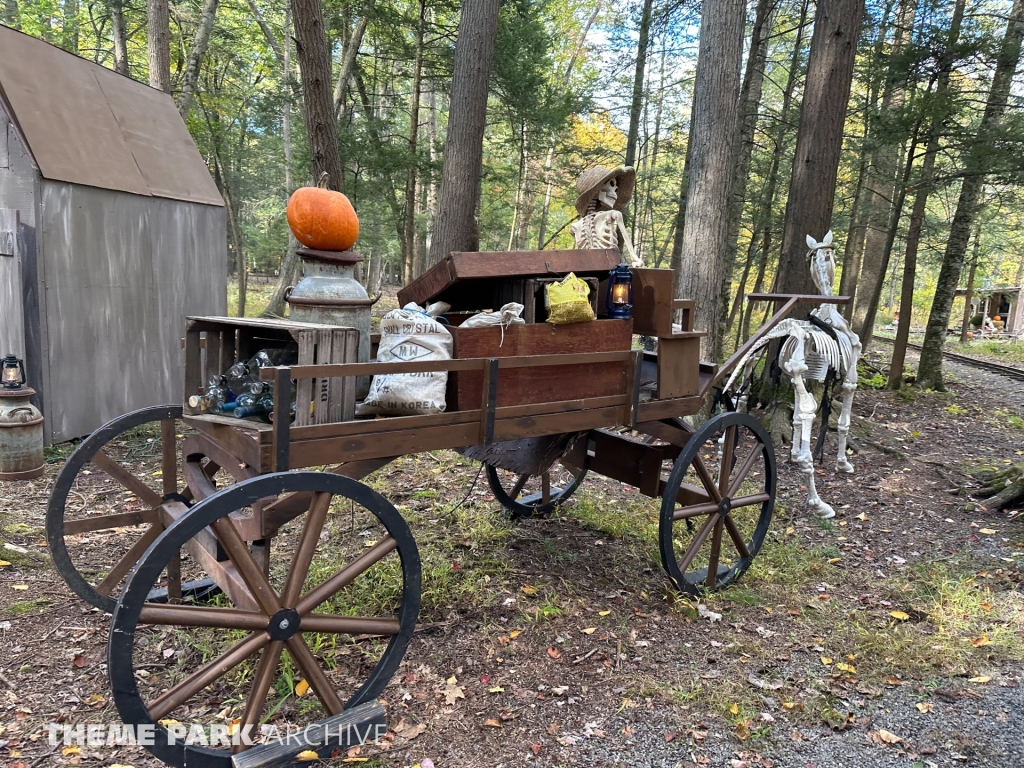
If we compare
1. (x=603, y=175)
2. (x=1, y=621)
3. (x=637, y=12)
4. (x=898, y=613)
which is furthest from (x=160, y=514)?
(x=637, y=12)

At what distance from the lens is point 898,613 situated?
3840mm

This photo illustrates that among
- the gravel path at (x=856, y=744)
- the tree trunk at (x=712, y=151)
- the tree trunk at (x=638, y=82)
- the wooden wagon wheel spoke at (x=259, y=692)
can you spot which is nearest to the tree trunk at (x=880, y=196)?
the tree trunk at (x=712, y=151)

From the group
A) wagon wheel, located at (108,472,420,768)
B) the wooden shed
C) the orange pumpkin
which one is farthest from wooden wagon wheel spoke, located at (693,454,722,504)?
the wooden shed

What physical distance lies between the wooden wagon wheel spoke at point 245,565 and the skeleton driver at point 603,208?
2410 millimetres

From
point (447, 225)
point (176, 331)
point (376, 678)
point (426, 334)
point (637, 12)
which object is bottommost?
point (376, 678)

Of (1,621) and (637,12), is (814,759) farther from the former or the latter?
(637,12)

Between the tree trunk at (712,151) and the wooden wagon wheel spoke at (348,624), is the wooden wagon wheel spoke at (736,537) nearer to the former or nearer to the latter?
the wooden wagon wheel spoke at (348,624)

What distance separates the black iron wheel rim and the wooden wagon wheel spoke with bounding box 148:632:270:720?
254 cm

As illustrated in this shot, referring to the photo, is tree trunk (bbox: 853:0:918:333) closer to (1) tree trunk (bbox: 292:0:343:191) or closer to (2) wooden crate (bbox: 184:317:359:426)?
(1) tree trunk (bbox: 292:0:343:191)

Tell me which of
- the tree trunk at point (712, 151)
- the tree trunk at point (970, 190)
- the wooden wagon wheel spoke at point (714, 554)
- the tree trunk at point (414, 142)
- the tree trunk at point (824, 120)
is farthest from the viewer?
the tree trunk at point (414, 142)

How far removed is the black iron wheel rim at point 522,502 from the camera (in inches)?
192

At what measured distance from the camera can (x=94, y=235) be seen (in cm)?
610

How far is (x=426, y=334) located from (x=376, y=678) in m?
1.47

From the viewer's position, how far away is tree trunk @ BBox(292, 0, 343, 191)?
5742 millimetres
